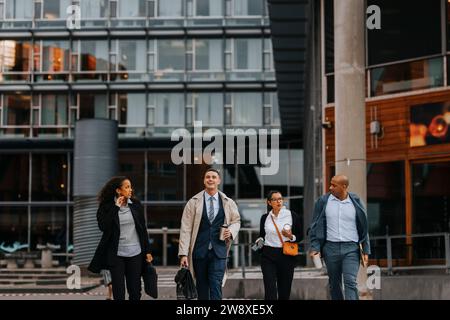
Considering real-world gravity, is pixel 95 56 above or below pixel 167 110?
above

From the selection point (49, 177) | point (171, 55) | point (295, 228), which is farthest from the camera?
point (49, 177)

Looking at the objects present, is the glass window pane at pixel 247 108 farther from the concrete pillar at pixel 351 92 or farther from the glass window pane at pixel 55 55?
the concrete pillar at pixel 351 92

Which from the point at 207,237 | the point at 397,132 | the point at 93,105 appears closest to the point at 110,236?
the point at 207,237

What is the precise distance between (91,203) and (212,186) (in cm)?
2077

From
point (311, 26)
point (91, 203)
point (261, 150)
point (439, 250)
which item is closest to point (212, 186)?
point (439, 250)

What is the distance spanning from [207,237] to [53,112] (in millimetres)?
38042

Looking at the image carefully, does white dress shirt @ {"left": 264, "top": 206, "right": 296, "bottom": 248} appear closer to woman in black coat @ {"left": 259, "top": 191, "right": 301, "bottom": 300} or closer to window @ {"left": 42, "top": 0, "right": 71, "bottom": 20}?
woman in black coat @ {"left": 259, "top": 191, "right": 301, "bottom": 300}

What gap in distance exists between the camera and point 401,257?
61.2 ft

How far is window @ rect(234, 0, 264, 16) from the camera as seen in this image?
4650 cm

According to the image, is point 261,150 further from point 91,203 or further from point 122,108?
point 91,203

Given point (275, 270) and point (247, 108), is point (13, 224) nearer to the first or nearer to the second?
point (247, 108)

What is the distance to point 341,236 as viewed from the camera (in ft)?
33.9

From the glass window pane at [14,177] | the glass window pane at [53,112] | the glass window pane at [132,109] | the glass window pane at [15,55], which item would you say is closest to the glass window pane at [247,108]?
the glass window pane at [132,109]

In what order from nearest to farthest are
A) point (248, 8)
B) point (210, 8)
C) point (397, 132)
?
1. point (397, 132)
2. point (248, 8)
3. point (210, 8)
